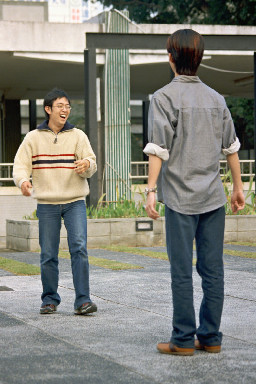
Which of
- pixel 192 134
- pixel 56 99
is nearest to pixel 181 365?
pixel 192 134

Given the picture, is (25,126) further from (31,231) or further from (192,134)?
(192,134)

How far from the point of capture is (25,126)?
41.4 metres

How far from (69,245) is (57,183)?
1.76ft

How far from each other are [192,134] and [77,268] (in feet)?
7.26

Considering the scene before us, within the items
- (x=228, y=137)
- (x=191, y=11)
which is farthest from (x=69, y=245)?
(x=191, y=11)

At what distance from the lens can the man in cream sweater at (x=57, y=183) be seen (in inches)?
271

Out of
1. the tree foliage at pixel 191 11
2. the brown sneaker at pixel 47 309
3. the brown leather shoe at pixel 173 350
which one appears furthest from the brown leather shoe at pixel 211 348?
the tree foliage at pixel 191 11

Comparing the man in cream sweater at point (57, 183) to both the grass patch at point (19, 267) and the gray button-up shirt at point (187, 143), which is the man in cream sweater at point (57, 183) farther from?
the grass patch at point (19, 267)

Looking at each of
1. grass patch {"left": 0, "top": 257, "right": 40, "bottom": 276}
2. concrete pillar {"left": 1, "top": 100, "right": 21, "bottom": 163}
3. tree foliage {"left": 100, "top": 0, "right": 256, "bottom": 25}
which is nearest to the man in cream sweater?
grass patch {"left": 0, "top": 257, "right": 40, "bottom": 276}

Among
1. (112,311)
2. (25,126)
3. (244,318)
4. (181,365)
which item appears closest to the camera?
(181,365)

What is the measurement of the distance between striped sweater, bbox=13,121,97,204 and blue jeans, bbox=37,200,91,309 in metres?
0.09

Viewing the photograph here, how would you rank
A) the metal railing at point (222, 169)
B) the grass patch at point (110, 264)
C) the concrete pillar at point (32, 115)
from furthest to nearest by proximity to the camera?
the concrete pillar at point (32, 115) < the metal railing at point (222, 169) < the grass patch at point (110, 264)

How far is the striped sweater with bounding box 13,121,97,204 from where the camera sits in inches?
273

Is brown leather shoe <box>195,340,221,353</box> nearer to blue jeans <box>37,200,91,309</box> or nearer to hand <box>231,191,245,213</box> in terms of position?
hand <box>231,191,245,213</box>
